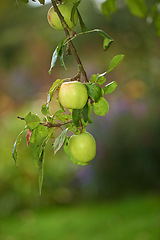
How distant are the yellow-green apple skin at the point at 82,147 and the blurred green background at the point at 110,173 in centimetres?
217

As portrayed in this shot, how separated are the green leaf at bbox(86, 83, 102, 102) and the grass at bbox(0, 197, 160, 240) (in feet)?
7.31

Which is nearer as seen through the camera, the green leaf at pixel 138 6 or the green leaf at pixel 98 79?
the green leaf at pixel 98 79

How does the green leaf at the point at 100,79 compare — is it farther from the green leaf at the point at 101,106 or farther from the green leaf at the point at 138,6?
the green leaf at the point at 138,6

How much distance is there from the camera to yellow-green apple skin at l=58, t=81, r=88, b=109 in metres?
0.50

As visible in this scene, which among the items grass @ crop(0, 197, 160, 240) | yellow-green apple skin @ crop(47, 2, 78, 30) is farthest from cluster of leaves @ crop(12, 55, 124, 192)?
grass @ crop(0, 197, 160, 240)

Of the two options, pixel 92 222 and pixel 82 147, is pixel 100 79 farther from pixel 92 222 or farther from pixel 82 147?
pixel 92 222

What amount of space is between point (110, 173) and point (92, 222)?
0.77 m

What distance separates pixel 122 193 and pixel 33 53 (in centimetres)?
322

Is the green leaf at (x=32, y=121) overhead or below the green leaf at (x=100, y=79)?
below

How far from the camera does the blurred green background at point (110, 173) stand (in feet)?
9.63

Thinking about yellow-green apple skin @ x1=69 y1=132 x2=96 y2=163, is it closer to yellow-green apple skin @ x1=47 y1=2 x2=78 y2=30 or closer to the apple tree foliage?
the apple tree foliage

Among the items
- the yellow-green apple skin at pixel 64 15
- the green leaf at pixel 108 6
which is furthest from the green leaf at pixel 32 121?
the green leaf at pixel 108 6

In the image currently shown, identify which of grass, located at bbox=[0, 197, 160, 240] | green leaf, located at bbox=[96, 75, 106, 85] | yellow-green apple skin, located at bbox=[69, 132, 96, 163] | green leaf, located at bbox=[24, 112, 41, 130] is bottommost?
grass, located at bbox=[0, 197, 160, 240]

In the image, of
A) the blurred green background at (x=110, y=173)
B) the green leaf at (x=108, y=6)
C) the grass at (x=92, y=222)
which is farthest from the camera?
the blurred green background at (x=110, y=173)
